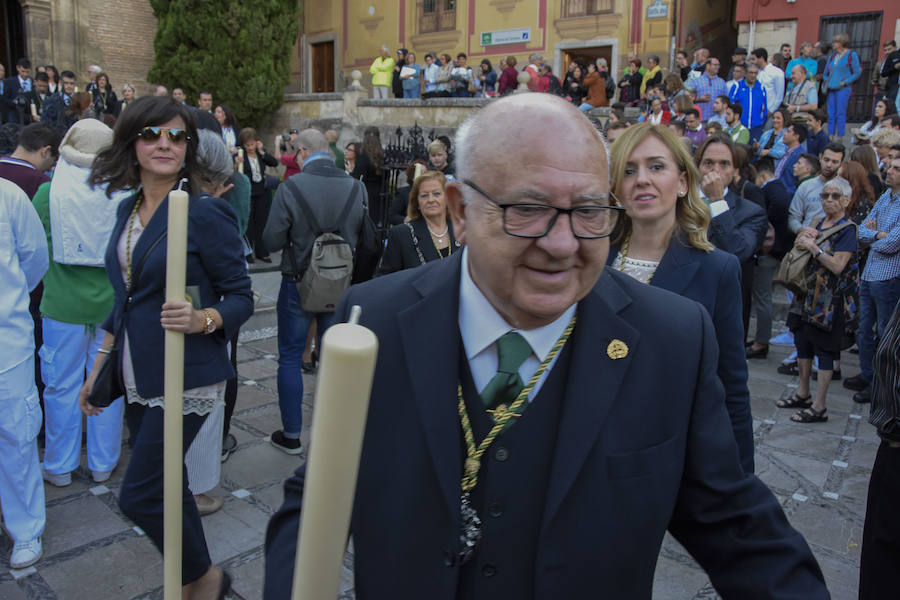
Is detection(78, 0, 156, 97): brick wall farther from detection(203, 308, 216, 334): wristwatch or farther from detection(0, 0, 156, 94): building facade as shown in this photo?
detection(203, 308, 216, 334): wristwatch

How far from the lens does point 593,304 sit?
4.98 ft

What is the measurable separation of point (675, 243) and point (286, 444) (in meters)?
3.06

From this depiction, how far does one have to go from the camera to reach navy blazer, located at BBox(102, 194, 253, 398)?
284cm

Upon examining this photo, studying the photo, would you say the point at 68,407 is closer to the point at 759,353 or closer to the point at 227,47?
the point at 759,353

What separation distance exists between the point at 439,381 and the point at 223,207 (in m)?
1.92

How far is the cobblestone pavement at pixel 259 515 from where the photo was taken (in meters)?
3.38

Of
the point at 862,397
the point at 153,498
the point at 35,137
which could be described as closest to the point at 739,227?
the point at 862,397

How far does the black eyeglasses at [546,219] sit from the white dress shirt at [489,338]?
0.21 metres

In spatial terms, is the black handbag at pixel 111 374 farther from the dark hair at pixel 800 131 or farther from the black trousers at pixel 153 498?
the dark hair at pixel 800 131

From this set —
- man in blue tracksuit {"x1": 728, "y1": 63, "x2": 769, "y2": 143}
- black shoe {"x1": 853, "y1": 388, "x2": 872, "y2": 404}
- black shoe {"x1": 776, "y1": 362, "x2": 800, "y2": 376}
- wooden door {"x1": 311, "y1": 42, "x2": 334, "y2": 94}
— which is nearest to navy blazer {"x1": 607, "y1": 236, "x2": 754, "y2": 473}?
black shoe {"x1": 853, "y1": 388, "x2": 872, "y2": 404}

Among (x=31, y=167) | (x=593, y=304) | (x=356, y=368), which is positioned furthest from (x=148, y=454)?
(x=31, y=167)

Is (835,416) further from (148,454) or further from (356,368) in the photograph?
(356,368)

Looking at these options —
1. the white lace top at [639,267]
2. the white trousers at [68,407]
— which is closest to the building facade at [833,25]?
the white lace top at [639,267]

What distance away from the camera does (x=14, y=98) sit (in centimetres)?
1434
